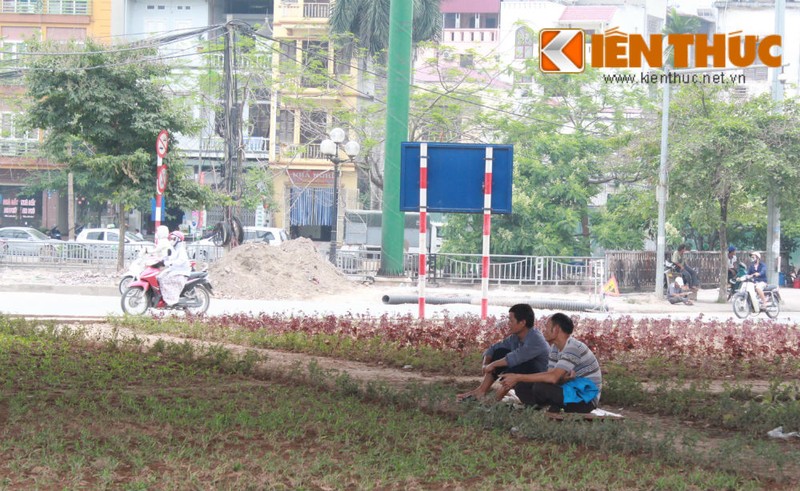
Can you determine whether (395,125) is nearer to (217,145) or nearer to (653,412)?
(653,412)

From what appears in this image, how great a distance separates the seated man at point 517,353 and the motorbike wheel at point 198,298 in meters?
10.4

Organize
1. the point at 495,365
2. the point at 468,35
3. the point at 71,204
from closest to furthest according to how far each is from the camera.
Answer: the point at 495,365 < the point at 71,204 < the point at 468,35

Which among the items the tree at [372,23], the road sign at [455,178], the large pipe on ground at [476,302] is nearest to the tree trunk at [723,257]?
the large pipe on ground at [476,302]

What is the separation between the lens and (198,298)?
18.8 metres

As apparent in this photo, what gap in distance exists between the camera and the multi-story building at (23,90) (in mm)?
49844

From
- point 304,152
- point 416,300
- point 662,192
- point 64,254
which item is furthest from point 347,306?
point 304,152

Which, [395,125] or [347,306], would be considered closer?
[347,306]

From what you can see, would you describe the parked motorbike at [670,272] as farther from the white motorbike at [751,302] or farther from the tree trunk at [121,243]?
the tree trunk at [121,243]

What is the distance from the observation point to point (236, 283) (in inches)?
974

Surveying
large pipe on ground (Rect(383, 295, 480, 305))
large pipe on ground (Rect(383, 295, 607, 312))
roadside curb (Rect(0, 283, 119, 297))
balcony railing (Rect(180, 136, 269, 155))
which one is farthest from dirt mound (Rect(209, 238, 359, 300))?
balcony railing (Rect(180, 136, 269, 155))

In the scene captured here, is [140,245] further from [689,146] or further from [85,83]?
[689,146]

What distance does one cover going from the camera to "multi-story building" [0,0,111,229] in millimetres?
49844

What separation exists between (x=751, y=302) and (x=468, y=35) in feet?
144

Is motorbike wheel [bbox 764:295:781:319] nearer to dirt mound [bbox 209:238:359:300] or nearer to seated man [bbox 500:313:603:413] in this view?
dirt mound [bbox 209:238:359:300]
